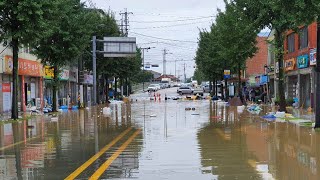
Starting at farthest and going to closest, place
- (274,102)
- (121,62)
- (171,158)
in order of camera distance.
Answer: (121,62) < (274,102) < (171,158)

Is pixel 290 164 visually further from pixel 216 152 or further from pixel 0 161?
pixel 0 161

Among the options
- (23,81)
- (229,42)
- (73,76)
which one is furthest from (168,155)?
(73,76)

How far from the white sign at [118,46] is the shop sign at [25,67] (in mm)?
13870

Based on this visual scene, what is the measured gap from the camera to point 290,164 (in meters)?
10.9

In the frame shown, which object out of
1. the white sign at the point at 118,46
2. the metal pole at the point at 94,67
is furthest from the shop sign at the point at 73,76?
the white sign at the point at 118,46

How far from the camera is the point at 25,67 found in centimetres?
4078

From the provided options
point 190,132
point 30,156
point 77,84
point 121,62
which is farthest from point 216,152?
point 121,62

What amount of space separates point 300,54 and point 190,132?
2294 cm

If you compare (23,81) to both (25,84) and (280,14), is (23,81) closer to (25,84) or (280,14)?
(25,84)

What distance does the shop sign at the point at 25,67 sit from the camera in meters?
37.1

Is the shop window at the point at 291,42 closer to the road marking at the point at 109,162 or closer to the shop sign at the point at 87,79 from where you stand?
the shop sign at the point at 87,79

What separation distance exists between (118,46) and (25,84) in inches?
728

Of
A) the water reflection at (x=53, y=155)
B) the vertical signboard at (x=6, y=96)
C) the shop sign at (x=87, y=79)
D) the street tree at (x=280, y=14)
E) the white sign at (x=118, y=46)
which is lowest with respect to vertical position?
the water reflection at (x=53, y=155)

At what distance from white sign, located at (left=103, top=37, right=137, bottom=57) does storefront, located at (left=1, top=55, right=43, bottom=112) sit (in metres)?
13.4
